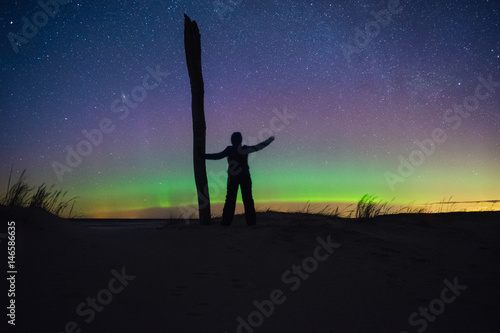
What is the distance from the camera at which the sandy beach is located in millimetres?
2418

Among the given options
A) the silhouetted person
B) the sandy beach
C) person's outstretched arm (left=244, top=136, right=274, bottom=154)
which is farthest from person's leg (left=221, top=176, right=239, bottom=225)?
the sandy beach

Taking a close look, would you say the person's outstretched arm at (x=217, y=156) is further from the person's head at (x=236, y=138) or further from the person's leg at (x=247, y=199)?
the person's leg at (x=247, y=199)

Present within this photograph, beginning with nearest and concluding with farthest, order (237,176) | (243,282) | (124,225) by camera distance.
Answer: (243,282) → (237,176) → (124,225)

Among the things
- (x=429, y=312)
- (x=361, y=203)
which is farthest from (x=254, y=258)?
(x=361, y=203)

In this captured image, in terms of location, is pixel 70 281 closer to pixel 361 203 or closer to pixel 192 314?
pixel 192 314

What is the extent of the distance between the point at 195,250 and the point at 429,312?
2955mm

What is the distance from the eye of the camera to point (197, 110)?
278 inches

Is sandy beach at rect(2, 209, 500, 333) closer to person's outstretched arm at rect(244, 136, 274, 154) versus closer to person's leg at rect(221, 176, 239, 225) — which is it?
person's leg at rect(221, 176, 239, 225)

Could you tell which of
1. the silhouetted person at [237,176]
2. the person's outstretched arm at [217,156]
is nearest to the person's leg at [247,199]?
the silhouetted person at [237,176]

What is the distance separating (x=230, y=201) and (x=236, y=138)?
1452mm

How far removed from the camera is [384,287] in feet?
11.4

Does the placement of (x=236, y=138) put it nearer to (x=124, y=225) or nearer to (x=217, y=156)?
(x=217, y=156)

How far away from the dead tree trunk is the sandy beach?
4.71ft

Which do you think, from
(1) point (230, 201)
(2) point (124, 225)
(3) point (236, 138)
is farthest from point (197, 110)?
(2) point (124, 225)
